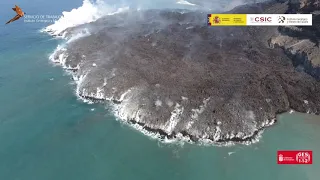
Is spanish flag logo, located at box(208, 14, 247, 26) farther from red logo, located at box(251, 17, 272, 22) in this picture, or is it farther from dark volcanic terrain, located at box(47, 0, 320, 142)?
red logo, located at box(251, 17, 272, 22)

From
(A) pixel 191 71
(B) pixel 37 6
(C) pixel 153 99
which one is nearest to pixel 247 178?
(C) pixel 153 99

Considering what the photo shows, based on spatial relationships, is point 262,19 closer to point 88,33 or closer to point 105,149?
A: point 88,33

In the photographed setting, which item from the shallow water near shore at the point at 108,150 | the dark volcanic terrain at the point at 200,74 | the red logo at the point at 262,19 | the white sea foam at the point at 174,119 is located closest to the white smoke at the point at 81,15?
the dark volcanic terrain at the point at 200,74

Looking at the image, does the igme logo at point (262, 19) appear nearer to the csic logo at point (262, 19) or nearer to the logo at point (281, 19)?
the csic logo at point (262, 19)

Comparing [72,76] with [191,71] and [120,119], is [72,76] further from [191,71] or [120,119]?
[191,71]

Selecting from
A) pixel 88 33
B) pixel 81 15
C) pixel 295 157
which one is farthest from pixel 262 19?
pixel 81 15

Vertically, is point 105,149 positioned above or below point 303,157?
above

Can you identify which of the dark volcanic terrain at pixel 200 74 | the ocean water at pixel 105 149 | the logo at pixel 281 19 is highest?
the logo at pixel 281 19
